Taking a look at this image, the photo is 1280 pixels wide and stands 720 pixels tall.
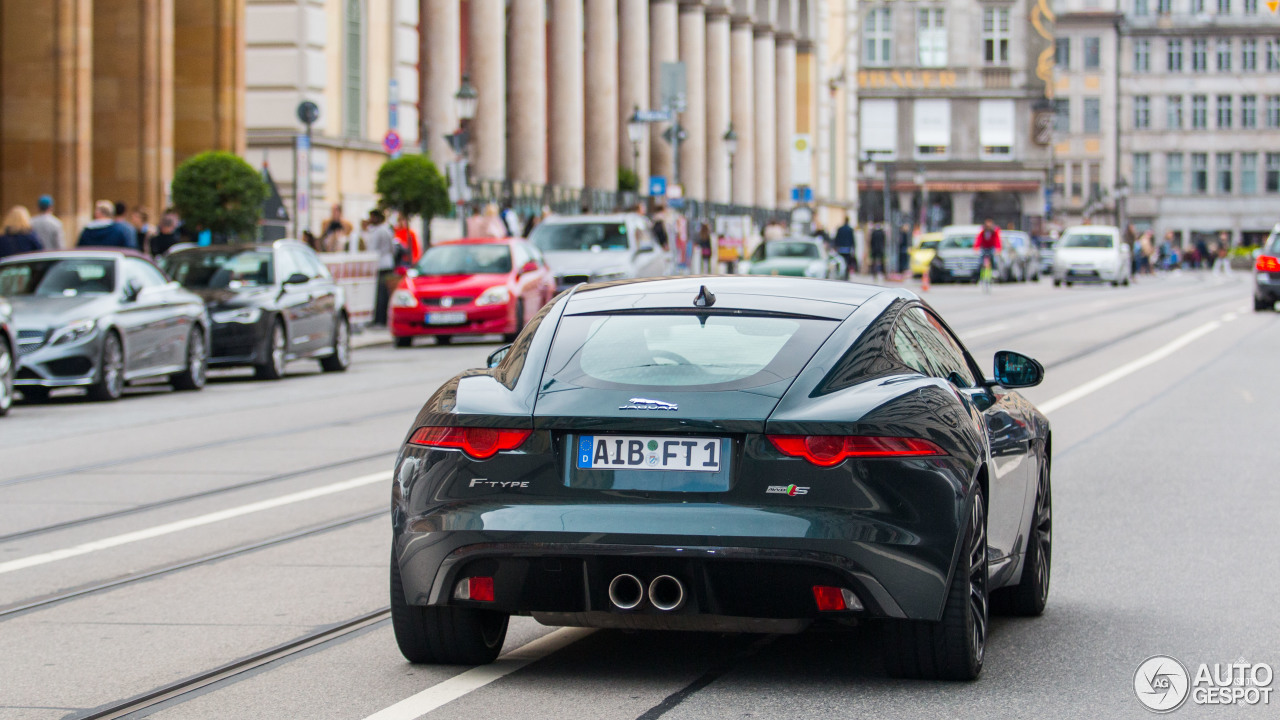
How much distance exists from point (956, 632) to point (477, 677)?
1476mm

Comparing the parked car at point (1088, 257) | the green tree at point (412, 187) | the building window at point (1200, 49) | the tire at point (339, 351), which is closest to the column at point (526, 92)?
the green tree at point (412, 187)

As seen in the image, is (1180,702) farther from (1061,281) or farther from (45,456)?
(1061,281)

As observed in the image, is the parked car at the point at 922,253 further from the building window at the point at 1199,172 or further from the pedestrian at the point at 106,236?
the building window at the point at 1199,172

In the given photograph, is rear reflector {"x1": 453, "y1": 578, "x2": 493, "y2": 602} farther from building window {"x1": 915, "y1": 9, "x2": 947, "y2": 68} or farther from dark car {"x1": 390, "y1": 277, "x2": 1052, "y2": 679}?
building window {"x1": 915, "y1": 9, "x2": 947, "y2": 68}

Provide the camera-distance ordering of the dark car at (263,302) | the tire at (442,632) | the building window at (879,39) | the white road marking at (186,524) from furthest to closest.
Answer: the building window at (879,39), the dark car at (263,302), the white road marking at (186,524), the tire at (442,632)

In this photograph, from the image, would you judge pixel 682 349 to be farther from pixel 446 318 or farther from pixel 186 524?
pixel 446 318

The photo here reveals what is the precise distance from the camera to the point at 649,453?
18.5 feet

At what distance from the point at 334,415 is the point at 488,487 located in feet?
36.6

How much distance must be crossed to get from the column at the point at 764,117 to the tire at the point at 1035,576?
209ft

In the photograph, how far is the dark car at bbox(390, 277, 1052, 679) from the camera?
5.57 m

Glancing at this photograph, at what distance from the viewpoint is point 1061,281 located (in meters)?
56.5

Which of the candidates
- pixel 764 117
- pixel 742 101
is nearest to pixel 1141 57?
pixel 764 117

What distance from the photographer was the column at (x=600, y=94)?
176ft

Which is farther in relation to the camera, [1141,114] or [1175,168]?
[1175,168]
